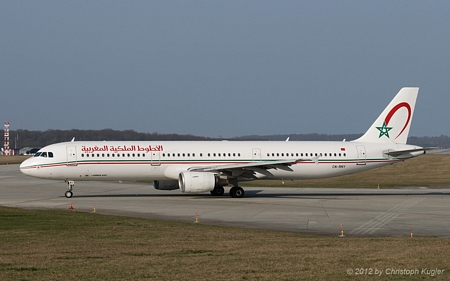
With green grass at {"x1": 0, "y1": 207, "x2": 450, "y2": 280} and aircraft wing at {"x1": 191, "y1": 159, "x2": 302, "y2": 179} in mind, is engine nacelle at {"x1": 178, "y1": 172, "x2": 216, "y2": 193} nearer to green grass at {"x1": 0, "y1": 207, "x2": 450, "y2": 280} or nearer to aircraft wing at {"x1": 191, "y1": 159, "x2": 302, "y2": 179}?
aircraft wing at {"x1": 191, "y1": 159, "x2": 302, "y2": 179}

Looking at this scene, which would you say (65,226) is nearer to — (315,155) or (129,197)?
(129,197)

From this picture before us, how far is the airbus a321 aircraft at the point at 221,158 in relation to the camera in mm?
37688

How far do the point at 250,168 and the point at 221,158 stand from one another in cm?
275

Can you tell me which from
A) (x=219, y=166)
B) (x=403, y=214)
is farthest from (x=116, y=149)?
(x=403, y=214)

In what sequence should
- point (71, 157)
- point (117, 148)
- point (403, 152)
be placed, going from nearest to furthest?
point (71, 157), point (117, 148), point (403, 152)

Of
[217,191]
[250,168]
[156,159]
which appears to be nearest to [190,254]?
[250,168]

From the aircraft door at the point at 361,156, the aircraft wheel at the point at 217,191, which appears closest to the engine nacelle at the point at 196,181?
the aircraft wheel at the point at 217,191

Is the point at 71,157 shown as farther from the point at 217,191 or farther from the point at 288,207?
the point at 288,207

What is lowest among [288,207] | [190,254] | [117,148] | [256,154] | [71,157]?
[190,254]

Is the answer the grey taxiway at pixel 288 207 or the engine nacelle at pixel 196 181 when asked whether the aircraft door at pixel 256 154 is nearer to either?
the grey taxiway at pixel 288 207

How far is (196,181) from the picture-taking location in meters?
35.8

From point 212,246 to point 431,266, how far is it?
6.28m

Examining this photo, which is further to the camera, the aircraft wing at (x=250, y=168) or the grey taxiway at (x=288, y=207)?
the aircraft wing at (x=250, y=168)

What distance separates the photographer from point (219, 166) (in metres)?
38.5
